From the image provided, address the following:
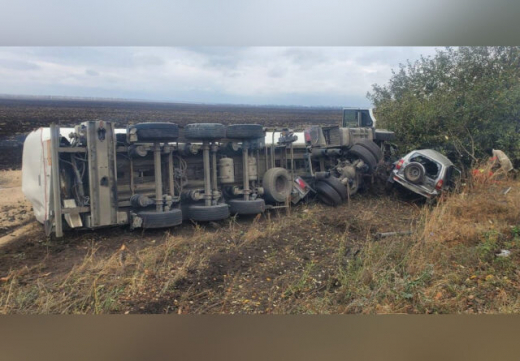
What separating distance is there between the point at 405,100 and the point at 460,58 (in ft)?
3.81

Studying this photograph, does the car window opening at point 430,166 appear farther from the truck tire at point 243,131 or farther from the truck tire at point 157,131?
the truck tire at point 157,131

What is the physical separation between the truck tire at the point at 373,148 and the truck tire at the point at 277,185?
1.30 meters

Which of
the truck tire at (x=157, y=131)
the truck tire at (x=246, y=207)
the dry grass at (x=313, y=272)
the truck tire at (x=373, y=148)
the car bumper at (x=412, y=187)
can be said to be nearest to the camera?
the dry grass at (x=313, y=272)

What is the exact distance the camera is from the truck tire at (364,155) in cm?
674

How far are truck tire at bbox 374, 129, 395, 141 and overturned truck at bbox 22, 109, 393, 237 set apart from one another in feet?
0.05

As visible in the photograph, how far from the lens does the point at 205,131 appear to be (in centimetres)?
502

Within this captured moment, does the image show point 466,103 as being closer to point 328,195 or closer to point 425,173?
point 425,173

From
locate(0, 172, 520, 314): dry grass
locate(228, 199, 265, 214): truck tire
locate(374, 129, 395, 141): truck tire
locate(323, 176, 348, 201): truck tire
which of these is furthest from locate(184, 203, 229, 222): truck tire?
locate(374, 129, 395, 141): truck tire

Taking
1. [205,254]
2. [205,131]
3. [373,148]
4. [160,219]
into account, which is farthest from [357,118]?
[205,254]

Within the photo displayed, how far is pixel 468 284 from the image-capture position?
4.01 meters

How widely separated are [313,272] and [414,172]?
1998 millimetres

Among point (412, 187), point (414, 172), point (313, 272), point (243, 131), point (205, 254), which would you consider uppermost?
point (243, 131)

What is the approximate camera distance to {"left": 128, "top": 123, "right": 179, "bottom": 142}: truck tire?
14.6 feet

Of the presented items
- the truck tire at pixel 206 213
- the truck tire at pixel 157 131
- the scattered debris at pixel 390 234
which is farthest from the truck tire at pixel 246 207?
the scattered debris at pixel 390 234
